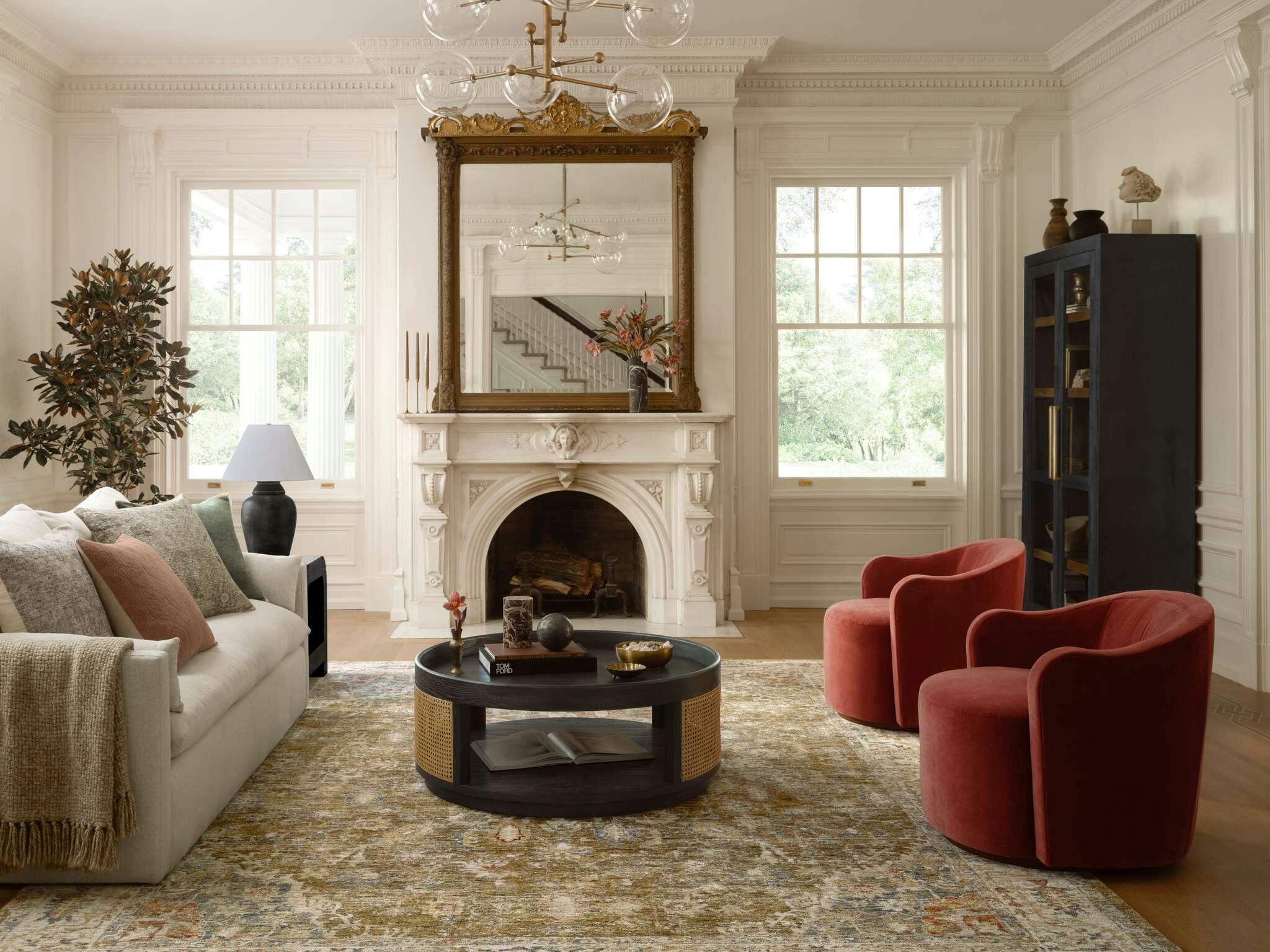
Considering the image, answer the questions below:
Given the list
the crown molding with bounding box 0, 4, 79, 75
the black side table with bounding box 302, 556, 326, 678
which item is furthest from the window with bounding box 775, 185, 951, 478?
the crown molding with bounding box 0, 4, 79, 75

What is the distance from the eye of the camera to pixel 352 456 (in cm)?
634

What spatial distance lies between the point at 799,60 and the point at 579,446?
8.44 ft

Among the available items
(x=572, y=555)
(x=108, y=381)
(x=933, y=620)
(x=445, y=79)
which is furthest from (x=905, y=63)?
(x=108, y=381)

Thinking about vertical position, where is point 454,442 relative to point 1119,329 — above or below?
below

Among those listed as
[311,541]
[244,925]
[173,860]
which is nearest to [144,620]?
[173,860]

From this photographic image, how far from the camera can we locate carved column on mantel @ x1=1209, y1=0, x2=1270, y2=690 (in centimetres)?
453

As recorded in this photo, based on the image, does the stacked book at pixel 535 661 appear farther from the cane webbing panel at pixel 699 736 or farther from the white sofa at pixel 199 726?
the white sofa at pixel 199 726

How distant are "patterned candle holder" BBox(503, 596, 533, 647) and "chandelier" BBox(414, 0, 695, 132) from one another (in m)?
1.49

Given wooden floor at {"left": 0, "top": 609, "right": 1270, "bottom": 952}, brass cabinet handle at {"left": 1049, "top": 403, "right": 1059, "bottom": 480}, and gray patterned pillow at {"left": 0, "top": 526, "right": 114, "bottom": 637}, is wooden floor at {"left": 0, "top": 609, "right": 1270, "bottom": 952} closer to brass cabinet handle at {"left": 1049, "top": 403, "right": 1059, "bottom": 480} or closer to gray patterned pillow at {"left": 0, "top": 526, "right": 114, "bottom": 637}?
gray patterned pillow at {"left": 0, "top": 526, "right": 114, "bottom": 637}

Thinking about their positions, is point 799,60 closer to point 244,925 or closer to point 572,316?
point 572,316

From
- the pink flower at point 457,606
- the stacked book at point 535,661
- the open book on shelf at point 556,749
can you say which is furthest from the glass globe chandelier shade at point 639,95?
the open book on shelf at point 556,749

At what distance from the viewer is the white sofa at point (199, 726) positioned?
2.54 metres

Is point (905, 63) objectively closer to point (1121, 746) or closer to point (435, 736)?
point (1121, 746)

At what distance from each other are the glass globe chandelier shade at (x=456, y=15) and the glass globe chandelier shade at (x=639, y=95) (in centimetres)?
38
